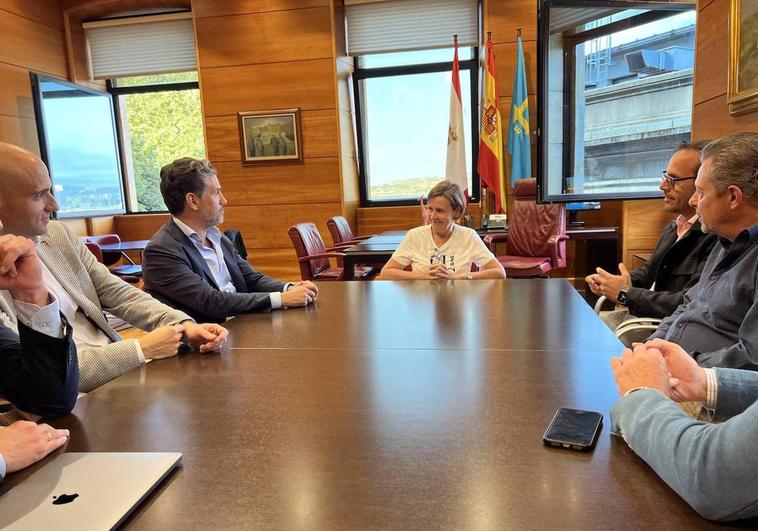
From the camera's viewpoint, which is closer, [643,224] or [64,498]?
[64,498]

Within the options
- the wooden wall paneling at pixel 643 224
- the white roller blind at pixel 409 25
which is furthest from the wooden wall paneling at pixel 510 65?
the wooden wall paneling at pixel 643 224

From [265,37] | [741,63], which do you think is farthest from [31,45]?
[741,63]

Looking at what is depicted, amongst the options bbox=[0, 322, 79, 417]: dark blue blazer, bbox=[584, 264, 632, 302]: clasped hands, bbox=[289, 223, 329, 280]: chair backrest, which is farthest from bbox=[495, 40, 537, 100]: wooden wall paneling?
bbox=[0, 322, 79, 417]: dark blue blazer

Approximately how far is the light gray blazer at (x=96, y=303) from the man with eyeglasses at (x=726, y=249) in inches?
66.6

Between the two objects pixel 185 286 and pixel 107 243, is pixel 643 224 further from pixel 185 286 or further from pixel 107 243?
pixel 107 243

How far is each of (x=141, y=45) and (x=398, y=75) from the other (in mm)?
3135

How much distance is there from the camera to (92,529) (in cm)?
73

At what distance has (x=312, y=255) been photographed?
4.26 meters

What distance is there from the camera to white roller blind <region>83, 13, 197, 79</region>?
636 cm

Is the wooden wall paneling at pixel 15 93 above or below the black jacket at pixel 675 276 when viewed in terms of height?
above

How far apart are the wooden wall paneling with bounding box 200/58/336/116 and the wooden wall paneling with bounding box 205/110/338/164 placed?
0.29 ft

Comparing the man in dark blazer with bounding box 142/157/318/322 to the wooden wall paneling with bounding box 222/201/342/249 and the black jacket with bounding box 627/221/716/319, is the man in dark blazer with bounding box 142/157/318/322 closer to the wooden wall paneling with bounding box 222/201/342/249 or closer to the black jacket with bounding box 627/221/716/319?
the black jacket with bounding box 627/221/716/319

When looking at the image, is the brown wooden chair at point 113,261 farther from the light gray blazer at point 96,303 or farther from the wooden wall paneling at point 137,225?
the light gray blazer at point 96,303

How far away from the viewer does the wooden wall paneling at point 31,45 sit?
224 inches
